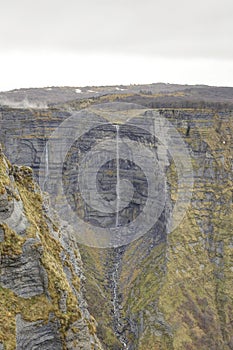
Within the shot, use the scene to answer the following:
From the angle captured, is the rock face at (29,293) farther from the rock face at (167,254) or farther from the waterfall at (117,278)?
the waterfall at (117,278)

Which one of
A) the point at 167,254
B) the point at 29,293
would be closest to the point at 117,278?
the point at 167,254

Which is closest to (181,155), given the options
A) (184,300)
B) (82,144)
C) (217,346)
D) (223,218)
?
(223,218)

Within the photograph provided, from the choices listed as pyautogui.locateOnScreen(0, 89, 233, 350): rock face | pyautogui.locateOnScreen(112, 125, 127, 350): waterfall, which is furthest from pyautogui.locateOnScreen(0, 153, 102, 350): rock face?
pyautogui.locateOnScreen(112, 125, 127, 350): waterfall

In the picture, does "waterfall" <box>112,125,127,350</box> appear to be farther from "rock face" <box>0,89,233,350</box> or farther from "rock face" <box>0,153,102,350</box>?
"rock face" <box>0,153,102,350</box>

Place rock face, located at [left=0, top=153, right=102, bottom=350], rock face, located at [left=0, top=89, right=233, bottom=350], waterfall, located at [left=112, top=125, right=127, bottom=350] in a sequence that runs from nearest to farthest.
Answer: rock face, located at [left=0, top=153, right=102, bottom=350] → waterfall, located at [left=112, top=125, right=127, bottom=350] → rock face, located at [left=0, top=89, right=233, bottom=350]

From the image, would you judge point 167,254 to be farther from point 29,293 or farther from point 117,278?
point 29,293

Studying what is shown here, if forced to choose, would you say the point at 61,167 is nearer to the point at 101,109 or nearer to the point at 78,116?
the point at 78,116

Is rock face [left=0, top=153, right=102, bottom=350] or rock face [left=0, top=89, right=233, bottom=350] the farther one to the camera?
rock face [left=0, top=89, right=233, bottom=350]
